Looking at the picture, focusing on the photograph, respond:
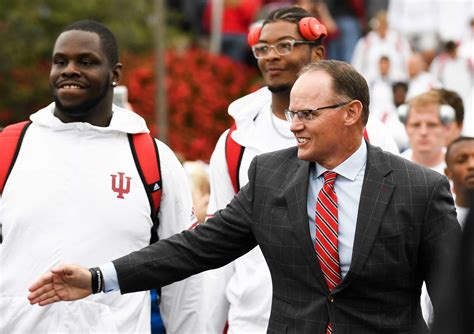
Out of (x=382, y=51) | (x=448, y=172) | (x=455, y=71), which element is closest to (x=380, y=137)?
(x=448, y=172)

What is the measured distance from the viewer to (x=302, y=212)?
5680mm

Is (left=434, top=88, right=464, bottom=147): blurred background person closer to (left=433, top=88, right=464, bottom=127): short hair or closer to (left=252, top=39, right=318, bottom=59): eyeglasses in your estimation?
(left=433, top=88, right=464, bottom=127): short hair

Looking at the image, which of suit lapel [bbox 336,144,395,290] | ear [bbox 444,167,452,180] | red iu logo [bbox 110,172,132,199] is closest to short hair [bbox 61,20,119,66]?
red iu logo [bbox 110,172,132,199]

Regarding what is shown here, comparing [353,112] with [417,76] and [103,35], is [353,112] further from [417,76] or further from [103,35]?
[417,76]

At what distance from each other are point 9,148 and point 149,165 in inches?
29.0

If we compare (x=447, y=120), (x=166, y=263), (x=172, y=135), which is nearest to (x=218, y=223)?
(x=166, y=263)

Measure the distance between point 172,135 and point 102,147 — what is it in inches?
493

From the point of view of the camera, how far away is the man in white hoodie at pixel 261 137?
24.0 feet

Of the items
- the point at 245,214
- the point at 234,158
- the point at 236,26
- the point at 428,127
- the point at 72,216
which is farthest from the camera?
the point at 236,26

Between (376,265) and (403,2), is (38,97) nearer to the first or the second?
(403,2)

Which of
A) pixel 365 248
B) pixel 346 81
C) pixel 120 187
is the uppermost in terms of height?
pixel 346 81

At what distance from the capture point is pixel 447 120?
984 cm

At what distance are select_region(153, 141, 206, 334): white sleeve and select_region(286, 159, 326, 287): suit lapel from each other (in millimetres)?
1191

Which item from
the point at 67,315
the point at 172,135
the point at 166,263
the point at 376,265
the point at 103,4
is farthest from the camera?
the point at 103,4
